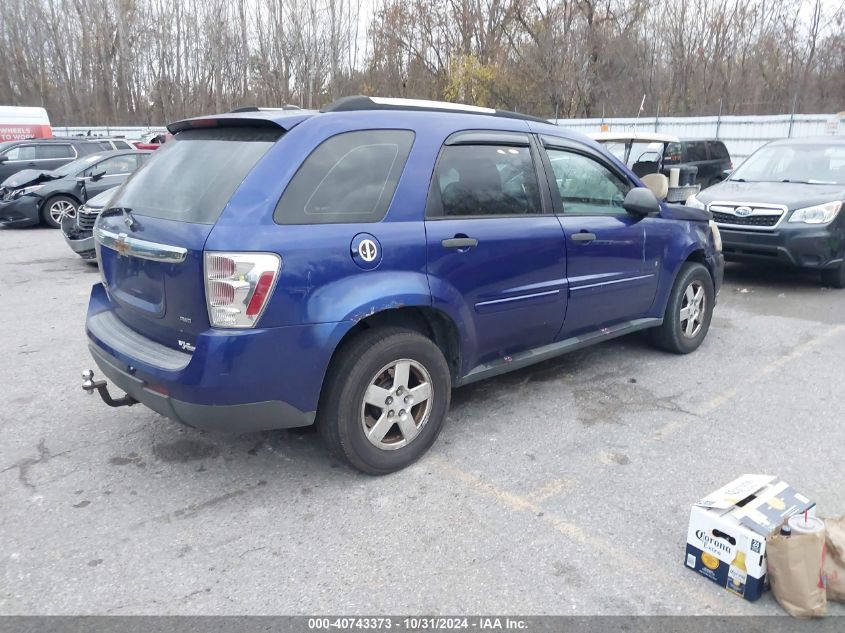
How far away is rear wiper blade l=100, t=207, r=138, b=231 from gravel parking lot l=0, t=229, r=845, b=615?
1.30 metres

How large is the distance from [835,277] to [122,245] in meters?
7.86

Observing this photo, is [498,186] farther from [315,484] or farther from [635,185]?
[315,484]

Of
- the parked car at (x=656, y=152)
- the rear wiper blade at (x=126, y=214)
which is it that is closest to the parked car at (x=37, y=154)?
the parked car at (x=656, y=152)

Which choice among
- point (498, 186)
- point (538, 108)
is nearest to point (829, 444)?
point (498, 186)

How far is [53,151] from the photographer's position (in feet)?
52.6

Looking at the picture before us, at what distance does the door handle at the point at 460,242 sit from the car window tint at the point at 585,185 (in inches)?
37.2

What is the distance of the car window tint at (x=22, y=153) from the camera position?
1569cm

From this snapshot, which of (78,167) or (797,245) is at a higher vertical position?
(78,167)

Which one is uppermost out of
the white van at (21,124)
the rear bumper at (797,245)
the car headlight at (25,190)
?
the white van at (21,124)

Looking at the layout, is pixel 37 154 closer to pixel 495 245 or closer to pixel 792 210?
pixel 495 245

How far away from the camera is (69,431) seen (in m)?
4.00

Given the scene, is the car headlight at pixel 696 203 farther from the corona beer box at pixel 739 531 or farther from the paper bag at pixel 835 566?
the paper bag at pixel 835 566

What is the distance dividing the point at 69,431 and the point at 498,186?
2999mm

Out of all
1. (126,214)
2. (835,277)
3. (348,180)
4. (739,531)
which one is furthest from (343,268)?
A: (835,277)
